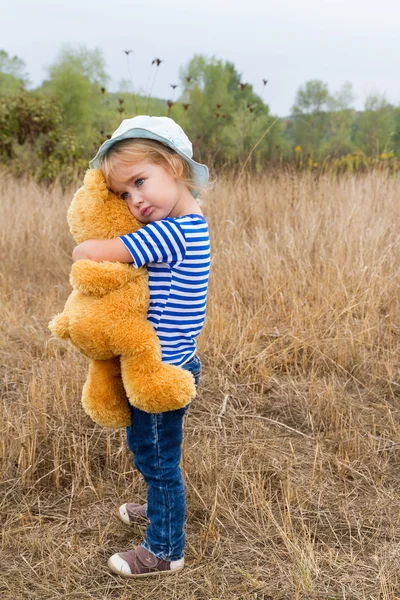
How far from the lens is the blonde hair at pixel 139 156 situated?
5.83ft

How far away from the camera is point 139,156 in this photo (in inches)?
69.8

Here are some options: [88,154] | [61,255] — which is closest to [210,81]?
[88,154]

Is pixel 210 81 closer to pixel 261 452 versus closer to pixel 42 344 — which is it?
pixel 42 344

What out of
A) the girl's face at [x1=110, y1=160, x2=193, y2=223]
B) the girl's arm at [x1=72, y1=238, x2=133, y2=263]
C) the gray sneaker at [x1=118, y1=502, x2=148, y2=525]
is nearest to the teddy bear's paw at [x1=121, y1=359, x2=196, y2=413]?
the girl's arm at [x1=72, y1=238, x2=133, y2=263]

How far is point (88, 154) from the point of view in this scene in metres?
10.0

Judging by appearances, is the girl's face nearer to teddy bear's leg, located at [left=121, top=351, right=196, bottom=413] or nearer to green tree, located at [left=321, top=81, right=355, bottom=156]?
teddy bear's leg, located at [left=121, top=351, right=196, bottom=413]

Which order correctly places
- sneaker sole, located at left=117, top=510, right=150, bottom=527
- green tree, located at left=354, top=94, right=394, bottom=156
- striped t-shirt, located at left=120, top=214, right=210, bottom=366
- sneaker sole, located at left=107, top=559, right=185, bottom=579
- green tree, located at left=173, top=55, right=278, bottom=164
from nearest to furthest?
1. striped t-shirt, located at left=120, top=214, right=210, bottom=366
2. sneaker sole, located at left=107, top=559, right=185, bottom=579
3. sneaker sole, located at left=117, top=510, right=150, bottom=527
4. green tree, located at left=173, top=55, right=278, bottom=164
5. green tree, located at left=354, top=94, right=394, bottom=156

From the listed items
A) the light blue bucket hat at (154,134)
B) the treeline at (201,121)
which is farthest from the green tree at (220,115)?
the light blue bucket hat at (154,134)

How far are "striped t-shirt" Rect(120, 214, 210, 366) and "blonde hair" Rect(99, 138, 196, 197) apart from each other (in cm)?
16

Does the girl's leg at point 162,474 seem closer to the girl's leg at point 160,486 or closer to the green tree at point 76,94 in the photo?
the girl's leg at point 160,486

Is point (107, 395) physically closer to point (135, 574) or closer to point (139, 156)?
point (135, 574)

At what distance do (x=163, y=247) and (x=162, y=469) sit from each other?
709 mm

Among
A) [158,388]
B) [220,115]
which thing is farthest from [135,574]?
[220,115]

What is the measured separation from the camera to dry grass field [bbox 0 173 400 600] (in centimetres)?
211
